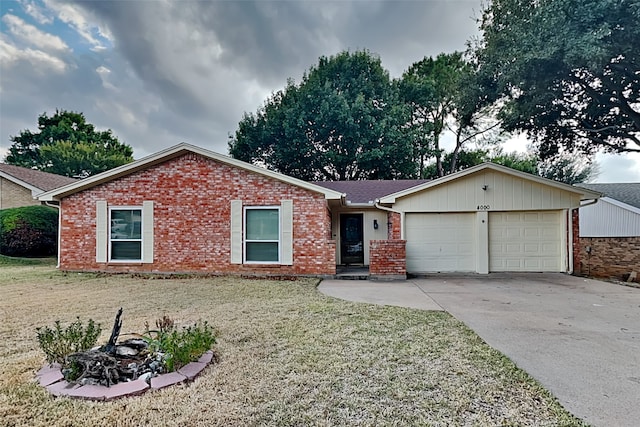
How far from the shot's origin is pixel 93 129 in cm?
3378

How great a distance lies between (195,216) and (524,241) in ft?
32.3

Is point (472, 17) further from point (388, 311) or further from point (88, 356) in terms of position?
point (88, 356)

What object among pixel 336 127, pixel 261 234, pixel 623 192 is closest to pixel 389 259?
pixel 261 234

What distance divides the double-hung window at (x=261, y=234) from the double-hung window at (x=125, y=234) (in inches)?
127

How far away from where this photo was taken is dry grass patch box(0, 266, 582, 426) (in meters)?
2.52

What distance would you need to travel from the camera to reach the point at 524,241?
10781 millimetres

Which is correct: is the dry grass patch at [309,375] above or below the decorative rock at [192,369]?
below

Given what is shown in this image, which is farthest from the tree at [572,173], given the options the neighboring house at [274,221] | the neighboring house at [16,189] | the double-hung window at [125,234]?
the neighboring house at [16,189]

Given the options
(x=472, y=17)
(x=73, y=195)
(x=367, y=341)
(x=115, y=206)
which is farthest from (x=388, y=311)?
(x=472, y=17)

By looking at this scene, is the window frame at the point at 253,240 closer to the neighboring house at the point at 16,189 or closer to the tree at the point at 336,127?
the tree at the point at 336,127

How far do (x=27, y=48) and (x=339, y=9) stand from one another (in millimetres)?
11466

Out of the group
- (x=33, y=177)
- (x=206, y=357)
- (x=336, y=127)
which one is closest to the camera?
(x=206, y=357)

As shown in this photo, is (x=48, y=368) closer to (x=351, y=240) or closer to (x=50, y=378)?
(x=50, y=378)

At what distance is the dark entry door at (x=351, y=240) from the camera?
12.8 metres
